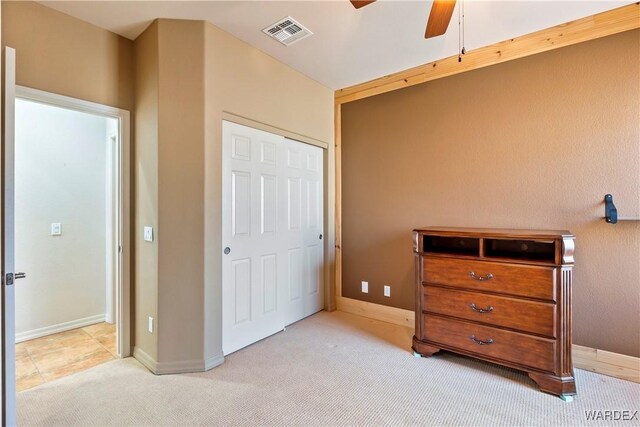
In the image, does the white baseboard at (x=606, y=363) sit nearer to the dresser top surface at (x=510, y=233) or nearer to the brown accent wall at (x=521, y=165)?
the brown accent wall at (x=521, y=165)

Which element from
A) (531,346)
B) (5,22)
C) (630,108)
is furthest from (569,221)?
(5,22)

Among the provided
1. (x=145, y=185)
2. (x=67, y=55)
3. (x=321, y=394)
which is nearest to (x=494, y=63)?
(x=321, y=394)

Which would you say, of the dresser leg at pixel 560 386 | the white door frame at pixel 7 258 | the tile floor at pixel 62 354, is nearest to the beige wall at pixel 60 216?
the tile floor at pixel 62 354

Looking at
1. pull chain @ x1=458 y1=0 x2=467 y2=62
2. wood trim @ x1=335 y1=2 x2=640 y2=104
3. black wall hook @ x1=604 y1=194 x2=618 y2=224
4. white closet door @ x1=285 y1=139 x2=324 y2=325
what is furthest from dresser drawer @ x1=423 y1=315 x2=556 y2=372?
wood trim @ x1=335 y1=2 x2=640 y2=104

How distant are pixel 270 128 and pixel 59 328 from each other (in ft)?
9.81

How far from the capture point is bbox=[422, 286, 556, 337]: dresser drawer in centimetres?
212

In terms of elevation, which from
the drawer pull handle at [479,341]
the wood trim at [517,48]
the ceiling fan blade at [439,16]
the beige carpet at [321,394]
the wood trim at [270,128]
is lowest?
the beige carpet at [321,394]

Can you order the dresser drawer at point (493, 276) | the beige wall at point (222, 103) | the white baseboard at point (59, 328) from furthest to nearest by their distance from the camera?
the white baseboard at point (59, 328), the beige wall at point (222, 103), the dresser drawer at point (493, 276)

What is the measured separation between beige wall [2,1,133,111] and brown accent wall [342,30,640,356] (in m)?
2.34

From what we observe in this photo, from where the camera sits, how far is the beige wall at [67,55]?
210 cm

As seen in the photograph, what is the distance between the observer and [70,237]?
3312 millimetres

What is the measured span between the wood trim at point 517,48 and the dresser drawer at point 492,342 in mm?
2271

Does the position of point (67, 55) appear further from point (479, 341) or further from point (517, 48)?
point (479, 341)

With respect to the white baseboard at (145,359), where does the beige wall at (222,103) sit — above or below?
above
